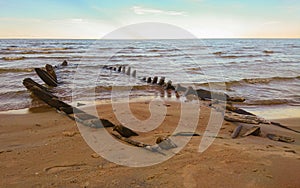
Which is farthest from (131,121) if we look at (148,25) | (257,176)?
(257,176)

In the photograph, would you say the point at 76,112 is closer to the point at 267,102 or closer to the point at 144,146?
the point at 144,146

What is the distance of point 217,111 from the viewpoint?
25.3ft

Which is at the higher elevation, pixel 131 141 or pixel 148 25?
pixel 148 25

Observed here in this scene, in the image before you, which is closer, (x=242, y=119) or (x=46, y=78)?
(x=242, y=119)

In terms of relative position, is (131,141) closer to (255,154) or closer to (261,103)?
(255,154)

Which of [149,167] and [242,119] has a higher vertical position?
[149,167]

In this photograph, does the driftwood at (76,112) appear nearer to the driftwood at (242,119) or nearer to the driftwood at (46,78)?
the driftwood at (242,119)

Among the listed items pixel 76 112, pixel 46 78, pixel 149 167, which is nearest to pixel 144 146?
pixel 149 167

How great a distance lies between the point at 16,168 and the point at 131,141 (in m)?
1.83

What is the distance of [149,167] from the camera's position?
374 cm

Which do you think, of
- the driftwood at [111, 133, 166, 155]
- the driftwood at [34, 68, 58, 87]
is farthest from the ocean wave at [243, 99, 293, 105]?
the driftwood at [34, 68, 58, 87]

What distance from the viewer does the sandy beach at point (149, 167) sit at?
3340 mm

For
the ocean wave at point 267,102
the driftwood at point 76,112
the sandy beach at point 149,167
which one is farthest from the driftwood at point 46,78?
the ocean wave at point 267,102

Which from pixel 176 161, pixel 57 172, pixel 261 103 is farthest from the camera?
pixel 261 103
